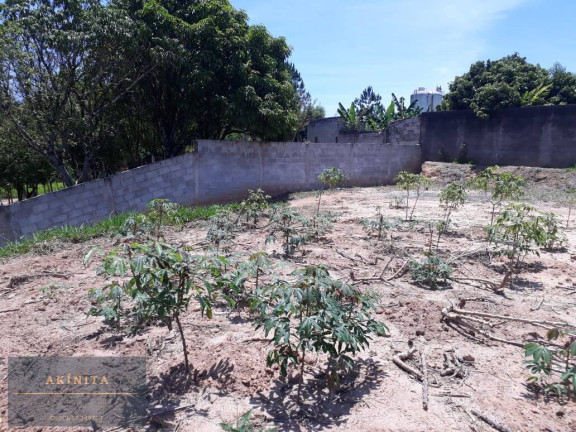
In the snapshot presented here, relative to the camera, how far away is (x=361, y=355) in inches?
124

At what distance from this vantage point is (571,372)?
101 inches

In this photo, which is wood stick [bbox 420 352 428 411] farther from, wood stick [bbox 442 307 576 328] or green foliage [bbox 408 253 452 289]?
green foliage [bbox 408 253 452 289]

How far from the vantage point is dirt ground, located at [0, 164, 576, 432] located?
251 centimetres

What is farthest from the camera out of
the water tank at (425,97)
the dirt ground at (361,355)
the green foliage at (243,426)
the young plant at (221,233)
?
the water tank at (425,97)

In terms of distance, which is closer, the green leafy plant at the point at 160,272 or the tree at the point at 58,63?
the green leafy plant at the point at 160,272

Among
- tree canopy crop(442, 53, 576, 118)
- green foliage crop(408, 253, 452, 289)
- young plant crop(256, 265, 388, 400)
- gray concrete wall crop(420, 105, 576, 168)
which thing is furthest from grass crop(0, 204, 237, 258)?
tree canopy crop(442, 53, 576, 118)

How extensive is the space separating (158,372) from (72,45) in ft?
26.8

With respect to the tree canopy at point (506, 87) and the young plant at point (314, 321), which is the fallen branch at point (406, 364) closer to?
the young plant at point (314, 321)

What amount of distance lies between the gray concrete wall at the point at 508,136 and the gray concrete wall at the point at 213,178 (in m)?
1.04

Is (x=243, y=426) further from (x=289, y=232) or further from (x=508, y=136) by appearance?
(x=508, y=136)

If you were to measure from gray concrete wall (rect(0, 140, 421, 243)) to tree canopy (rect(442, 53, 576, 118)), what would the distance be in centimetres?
272

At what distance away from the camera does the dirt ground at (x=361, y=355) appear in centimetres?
251

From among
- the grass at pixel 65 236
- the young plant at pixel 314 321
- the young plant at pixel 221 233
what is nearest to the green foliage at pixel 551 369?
the young plant at pixel 314 321

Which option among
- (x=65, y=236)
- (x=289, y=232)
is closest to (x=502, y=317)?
(x=289, y=232)
